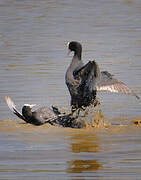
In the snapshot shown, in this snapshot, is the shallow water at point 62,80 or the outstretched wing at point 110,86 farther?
the outstretched wing at point 110,86

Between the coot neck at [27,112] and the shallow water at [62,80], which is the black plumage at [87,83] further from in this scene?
the coot neck at [27,112]

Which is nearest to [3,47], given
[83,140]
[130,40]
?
[130,40]

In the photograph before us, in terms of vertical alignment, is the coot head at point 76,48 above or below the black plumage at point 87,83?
above

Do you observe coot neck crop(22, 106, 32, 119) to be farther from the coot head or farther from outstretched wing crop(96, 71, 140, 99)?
the coot head

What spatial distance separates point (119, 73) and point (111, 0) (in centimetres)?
1170

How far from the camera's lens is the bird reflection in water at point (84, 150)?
7332mm

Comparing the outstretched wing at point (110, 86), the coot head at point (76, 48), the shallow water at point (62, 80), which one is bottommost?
the shallow water at point (62, 80)

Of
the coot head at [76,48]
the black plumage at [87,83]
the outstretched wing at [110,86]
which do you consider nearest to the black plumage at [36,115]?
the black plumage at [87,83]

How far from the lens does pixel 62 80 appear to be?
12.5m

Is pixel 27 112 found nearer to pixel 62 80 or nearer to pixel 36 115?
pixel 36 115

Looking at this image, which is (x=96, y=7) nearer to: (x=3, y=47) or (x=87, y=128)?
(x=3, y=47)

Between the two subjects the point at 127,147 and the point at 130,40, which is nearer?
the point at 127,147

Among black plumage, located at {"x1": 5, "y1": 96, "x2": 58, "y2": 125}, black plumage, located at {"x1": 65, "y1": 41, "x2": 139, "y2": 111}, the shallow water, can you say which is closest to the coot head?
black plumage, located at {"x1": 65, "y1": 41, "x2": 139, "y2": 111}

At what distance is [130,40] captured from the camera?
1617 centimetres
